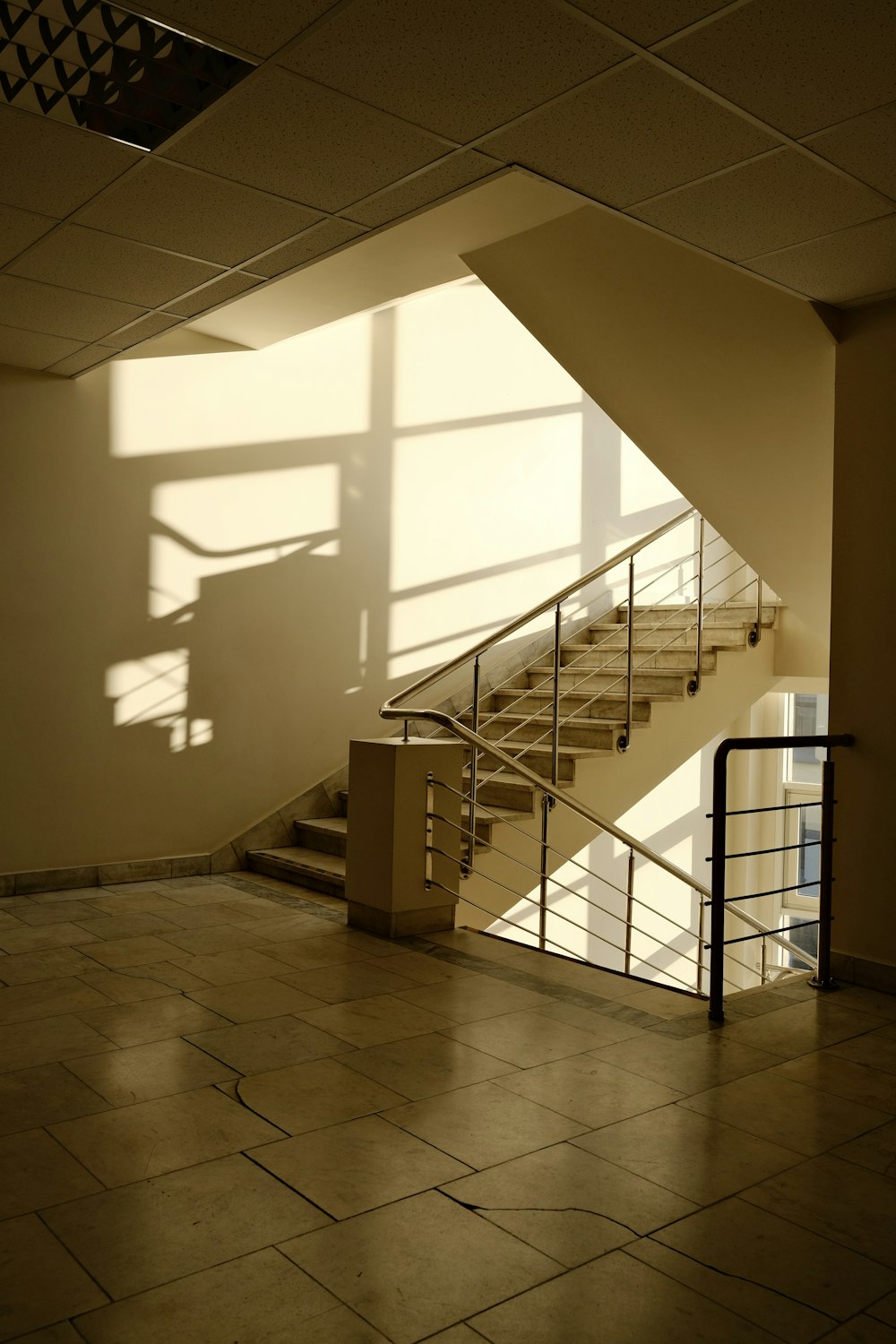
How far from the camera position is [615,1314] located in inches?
78.7

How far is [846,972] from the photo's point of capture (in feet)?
13.5

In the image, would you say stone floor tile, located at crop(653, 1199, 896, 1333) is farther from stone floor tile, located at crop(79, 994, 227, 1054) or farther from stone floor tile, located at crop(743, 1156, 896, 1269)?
stone floor tile, located at crop(79, 994, 227, 1054)

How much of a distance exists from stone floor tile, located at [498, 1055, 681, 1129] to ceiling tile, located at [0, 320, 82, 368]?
3703 millimetres

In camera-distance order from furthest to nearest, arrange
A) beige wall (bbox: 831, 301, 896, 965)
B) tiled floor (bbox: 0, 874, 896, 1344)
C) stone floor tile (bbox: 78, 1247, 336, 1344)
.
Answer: beige wall (bbox: 831, 301, 896, 965), tiled floor (bbox: 0, 874, 896, 1344), stone floor tile (bbox: 78, 1247, 336, 1344)

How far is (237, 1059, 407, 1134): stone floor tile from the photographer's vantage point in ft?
9.30

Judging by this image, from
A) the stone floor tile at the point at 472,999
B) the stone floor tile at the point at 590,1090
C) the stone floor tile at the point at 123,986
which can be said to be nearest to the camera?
the stone floor tile at the point at 590,1090

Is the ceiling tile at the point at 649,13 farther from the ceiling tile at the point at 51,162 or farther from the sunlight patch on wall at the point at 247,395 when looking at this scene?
the sunlight patch on wall at the point at 247,395

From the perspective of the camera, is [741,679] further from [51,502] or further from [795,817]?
[51,502]

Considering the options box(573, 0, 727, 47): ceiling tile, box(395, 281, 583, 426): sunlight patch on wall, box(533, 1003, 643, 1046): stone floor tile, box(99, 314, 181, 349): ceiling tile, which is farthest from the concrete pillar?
box(573, 0, 727, 47): ceiling tile

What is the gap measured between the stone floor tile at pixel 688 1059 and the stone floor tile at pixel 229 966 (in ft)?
4.69

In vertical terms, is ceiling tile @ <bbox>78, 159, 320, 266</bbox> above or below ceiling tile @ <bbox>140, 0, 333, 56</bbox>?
above

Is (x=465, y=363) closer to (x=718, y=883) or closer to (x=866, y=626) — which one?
(x=866, y=626)

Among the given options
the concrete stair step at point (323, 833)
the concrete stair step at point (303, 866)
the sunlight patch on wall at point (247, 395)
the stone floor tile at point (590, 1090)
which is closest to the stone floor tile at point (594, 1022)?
the stone floor tile at point (590, 1090)

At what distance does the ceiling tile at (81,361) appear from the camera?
5.05m
